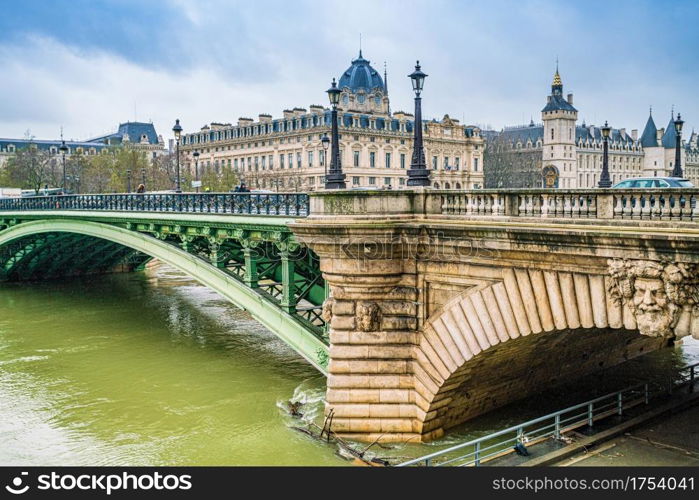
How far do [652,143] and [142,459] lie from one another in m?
102

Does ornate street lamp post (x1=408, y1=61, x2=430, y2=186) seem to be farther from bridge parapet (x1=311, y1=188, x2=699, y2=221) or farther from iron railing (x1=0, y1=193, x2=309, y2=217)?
iron railing (x1=0, y1=193, x2=309, y2=217)

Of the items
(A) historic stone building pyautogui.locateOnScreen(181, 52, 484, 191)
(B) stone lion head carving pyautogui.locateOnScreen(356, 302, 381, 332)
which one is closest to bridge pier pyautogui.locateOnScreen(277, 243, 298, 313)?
(B) stone lion head carving pyautogui.locateOnScreen(356, 302, 381, 332)

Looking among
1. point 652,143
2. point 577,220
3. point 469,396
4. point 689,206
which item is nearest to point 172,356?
point 469,396

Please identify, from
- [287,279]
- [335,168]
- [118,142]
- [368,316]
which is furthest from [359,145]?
[368,316]

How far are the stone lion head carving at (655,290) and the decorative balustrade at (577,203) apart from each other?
783 millimetres

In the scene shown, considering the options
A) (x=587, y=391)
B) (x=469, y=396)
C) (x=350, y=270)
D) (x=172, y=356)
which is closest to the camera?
(x=350, y=270)

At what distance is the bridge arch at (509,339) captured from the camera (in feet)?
42.3

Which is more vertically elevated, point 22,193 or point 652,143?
point 652,143

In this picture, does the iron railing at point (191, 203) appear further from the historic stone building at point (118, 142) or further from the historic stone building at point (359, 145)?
the historic stone building at point (118, 142)

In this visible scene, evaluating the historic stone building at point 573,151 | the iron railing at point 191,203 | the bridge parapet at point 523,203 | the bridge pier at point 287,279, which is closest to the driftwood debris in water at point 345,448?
the bridge pier at point 287,279

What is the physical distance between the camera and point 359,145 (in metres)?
86.2

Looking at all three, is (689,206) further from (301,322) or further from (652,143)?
(652,143)

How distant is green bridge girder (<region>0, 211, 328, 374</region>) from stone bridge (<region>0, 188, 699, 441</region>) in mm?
103
